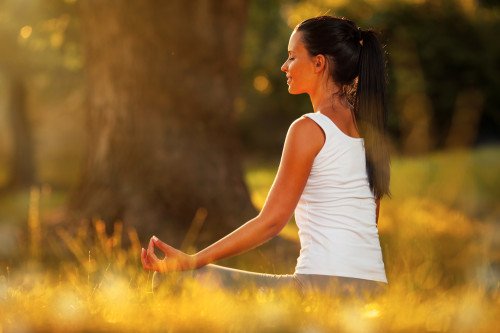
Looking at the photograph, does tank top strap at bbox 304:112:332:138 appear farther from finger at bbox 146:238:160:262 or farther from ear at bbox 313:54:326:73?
finger at bbox 146:238:160:262

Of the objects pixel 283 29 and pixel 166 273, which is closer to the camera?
pixel 166 273

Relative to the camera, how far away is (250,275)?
3877 mm

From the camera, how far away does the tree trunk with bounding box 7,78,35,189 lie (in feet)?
66.4

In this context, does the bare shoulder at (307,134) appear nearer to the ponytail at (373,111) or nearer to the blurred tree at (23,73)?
the ponytail at (373,111)

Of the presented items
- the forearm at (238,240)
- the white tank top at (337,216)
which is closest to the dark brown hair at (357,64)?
the white tank top at (337,216)

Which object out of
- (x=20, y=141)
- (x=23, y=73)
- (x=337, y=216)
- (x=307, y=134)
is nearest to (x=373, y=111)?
(x=307, y=134)

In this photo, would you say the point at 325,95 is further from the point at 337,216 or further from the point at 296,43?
the point at 337,216

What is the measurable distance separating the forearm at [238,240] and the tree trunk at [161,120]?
4.26 meters

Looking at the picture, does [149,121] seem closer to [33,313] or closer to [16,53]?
[33,313]

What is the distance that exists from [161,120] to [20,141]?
13.3 meters

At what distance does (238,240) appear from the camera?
3.76 meters

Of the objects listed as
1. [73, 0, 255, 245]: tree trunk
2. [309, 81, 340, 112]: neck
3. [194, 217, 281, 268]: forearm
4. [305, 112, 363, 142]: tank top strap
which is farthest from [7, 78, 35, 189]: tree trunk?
[305, 112, 363, 142]: tank top strap

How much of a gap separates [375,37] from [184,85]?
4.07 meters

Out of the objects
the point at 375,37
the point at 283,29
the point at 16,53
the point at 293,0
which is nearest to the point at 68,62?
the point at 16,53
